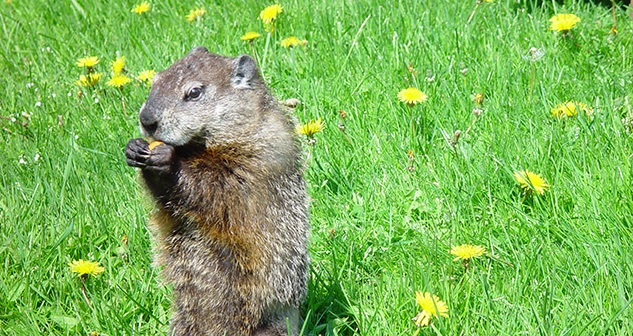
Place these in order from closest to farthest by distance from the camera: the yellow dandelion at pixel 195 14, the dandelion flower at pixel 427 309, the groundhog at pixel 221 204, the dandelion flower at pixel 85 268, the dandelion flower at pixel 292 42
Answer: the dandelion flower at pixel 427 309
the groundhog at pixel 221 204
the dandelion flower at pixel 85 268
the dandelion flower at pixel 292 42
the yellow dandelion at pixel 195 14

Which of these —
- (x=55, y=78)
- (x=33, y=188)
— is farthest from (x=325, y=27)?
(x=33, y=188)

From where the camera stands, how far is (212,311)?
3129 millimetres

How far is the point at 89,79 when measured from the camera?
473cm

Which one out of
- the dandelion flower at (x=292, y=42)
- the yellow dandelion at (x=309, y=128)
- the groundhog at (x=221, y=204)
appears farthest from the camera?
the dandelion flower at (x=292, y=42)

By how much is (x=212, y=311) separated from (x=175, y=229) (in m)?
0.32

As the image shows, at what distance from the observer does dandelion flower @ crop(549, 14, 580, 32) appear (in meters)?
4.64

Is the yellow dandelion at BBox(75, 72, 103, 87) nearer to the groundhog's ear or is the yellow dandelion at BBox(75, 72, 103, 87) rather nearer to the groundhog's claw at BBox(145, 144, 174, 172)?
the groundhog's ear

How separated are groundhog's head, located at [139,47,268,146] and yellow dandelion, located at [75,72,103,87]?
4.99ft

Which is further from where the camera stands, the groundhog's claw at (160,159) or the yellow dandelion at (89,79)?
the yellow dandelion at (89,79)

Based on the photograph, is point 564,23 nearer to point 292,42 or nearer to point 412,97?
→ point 412,97

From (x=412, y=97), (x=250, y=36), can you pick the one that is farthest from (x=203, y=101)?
(x=250, y=36)

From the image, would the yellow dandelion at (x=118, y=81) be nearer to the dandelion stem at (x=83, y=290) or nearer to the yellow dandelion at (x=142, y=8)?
the yellow dandelion at (x=142, y=8)

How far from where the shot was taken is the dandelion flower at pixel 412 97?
4059 millimetres

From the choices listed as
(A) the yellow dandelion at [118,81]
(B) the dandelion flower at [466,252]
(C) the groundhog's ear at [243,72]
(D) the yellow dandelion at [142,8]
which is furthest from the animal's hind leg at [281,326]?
(D) the yellow dandelion at [142,8]
